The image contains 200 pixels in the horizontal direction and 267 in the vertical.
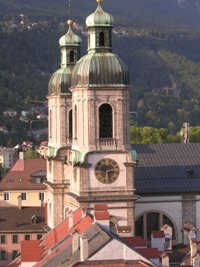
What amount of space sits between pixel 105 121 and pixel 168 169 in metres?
8.10

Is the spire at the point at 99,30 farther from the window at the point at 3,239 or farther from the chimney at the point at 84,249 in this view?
the window at the point at 3,239

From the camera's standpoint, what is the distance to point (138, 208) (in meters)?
58.5

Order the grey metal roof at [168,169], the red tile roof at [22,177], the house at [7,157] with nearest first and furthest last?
the grey metal roof at [168,169]
the red tile roof at [22,177]
the house at [7,157]

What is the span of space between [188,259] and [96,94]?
11.5m

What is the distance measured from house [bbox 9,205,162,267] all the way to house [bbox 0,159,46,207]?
173 ft

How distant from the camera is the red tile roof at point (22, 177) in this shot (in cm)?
10119

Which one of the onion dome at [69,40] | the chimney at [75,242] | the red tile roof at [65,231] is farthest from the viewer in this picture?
the onion dome at [69,40]

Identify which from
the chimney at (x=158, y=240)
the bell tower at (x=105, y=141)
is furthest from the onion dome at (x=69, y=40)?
the chimney at (x=158, y=240)

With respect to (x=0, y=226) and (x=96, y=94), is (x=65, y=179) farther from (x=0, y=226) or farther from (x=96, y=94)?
(x=0, y=226)

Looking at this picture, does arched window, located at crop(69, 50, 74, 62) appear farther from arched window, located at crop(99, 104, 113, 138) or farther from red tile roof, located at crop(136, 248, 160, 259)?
red tile roof, located at crop(136, 248, 160, 259)

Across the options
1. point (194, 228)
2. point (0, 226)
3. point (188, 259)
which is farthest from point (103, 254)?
point (0, 226)

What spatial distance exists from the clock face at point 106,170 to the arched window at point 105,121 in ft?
4.16

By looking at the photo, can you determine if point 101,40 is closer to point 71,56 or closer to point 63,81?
point 63,81

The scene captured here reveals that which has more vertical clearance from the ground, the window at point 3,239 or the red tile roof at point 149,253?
the window at point 3,239
